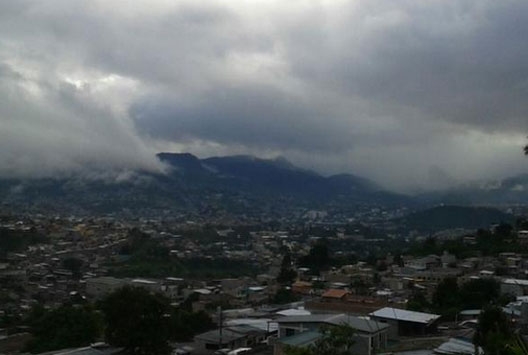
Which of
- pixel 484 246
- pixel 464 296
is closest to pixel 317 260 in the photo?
pixel 484 246

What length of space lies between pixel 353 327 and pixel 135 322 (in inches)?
231

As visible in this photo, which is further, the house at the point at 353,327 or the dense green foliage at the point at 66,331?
the dense green foliage at the point at 66,331

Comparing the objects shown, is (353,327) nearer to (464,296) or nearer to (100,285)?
(464,296)

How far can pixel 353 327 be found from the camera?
48.3ft

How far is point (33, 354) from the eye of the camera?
20.8 metres

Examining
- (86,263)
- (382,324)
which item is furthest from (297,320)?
(86,263)

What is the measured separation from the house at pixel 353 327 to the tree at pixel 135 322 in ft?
10.8

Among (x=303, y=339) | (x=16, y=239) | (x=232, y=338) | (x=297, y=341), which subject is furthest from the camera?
(x=16, y=239)

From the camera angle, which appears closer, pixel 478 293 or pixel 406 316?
pixel 406 316

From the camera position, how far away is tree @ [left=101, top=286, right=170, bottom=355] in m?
17.4

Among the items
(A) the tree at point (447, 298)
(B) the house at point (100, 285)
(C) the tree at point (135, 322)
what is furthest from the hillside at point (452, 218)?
(C) the tree at point (135, 322)

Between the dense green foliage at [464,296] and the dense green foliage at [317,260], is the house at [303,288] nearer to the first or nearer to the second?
the dense green foliage at [317,260]

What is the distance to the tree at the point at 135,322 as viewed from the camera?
57.0ft

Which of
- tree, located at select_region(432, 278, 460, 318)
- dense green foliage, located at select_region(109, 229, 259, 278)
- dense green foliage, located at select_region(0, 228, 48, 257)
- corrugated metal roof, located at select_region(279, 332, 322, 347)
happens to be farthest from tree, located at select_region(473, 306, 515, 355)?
dense green foliage, located at select_region(0, 228, 48, 257)
